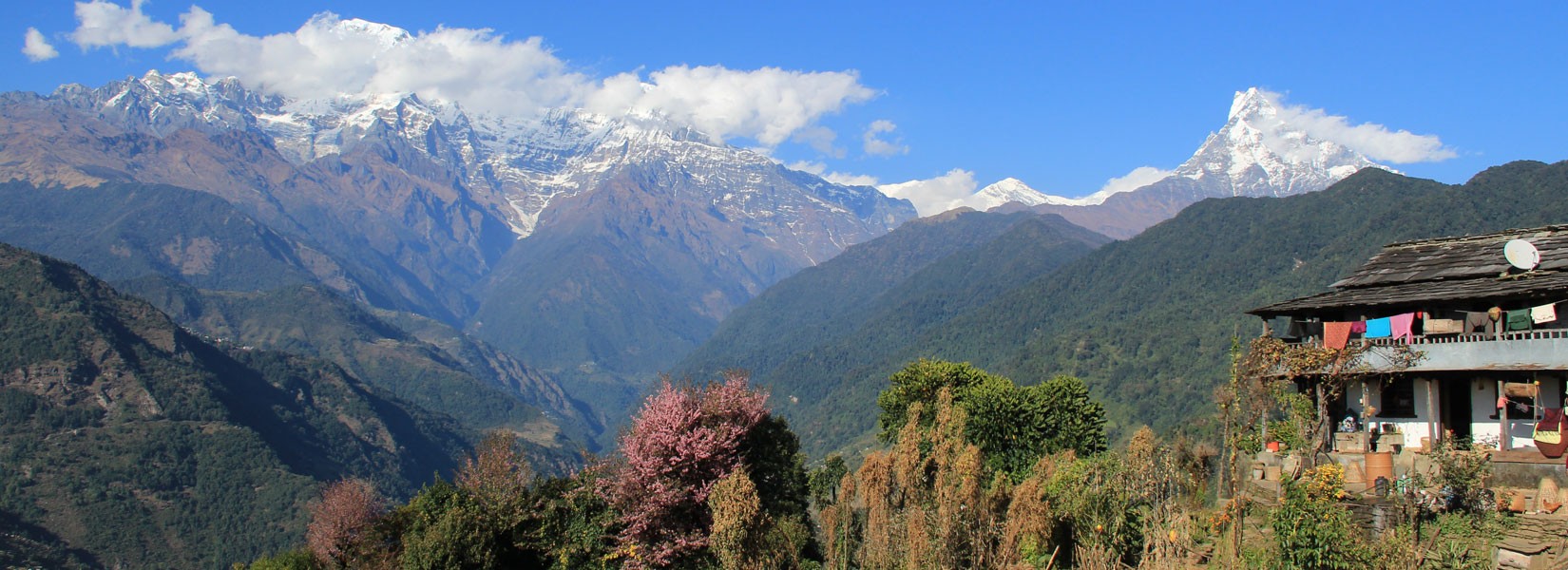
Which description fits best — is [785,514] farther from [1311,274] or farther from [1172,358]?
[1311,274]

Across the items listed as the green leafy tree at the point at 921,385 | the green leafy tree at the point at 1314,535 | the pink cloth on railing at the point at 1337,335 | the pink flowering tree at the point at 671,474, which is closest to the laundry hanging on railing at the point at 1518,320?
the pink cloth on railing at the point at 1337,335

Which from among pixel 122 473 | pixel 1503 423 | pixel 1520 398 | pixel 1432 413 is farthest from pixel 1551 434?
pixel 122 473

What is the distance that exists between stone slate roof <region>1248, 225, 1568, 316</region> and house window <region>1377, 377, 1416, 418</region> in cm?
205

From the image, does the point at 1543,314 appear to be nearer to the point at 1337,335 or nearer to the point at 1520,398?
the point at 1520,398

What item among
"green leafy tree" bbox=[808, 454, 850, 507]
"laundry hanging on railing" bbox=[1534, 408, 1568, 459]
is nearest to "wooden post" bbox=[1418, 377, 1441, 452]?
"laundry hanging on railing" bbox=[1534, 408, 1568, 459]

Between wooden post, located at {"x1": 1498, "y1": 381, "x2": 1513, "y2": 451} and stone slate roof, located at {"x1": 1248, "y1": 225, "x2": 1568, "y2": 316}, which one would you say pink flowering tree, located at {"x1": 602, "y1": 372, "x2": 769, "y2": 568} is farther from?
wooden post, located at {"x1": 1498, "y1": 381, "x2": 1513, "y2": 451}

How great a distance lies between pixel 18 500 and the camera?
15000 centimetres

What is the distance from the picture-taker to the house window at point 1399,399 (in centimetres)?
2791

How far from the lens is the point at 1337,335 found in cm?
2828

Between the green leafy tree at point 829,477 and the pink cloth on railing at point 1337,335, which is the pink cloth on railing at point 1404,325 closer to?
the pink cloth on railing at point 1337,335

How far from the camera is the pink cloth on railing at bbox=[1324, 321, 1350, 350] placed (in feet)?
92.3

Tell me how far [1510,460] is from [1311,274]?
610ft

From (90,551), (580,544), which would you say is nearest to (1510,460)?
(580,544)

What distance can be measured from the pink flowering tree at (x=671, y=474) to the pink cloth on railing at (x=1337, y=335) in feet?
51.5
